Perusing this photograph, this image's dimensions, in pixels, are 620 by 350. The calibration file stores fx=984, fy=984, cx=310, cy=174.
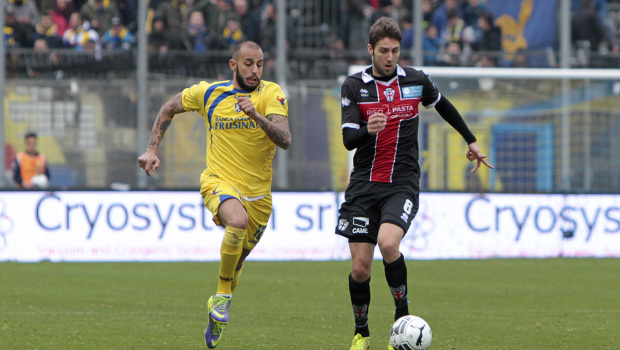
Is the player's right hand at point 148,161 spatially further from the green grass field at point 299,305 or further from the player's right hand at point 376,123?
the player's right hand at point 376,123

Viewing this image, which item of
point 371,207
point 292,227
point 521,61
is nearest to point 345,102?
point 371,207

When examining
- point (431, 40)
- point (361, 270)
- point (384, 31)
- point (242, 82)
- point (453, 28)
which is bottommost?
point (361, 270)

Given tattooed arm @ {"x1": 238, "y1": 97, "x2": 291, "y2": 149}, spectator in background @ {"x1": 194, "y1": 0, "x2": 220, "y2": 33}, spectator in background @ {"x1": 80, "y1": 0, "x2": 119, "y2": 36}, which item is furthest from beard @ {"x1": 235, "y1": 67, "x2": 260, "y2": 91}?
spectator in background @ {"x1": 80, "y1": 0, "x2": 119, "y2": 36}

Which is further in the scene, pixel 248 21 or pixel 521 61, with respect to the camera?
pixel 248 21

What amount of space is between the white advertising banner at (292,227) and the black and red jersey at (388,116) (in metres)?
8.93

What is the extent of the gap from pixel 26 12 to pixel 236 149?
42.7ft

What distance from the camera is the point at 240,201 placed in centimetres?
744

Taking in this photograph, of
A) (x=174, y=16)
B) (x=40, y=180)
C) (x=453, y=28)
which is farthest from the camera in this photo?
(x=453, y=28)

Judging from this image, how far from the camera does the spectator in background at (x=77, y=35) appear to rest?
60.5 ft

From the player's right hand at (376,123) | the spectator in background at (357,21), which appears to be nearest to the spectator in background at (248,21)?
the spectator in background at (357,21)

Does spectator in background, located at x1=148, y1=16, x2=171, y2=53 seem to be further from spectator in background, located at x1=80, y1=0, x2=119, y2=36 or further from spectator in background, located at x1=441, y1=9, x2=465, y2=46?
spectator in background, located at x1=441, y1=9, x2=465, y2=46

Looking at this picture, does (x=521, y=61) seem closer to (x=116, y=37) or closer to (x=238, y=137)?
(x=116, y=37)

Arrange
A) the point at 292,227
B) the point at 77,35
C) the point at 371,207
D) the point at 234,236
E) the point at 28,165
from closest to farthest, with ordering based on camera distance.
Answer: the point at 371,207 < the point at 234,236 < the point at 292,227 < the point at 28,165 < the point at 77,35

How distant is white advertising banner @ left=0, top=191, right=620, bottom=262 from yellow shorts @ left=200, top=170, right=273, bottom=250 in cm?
797
